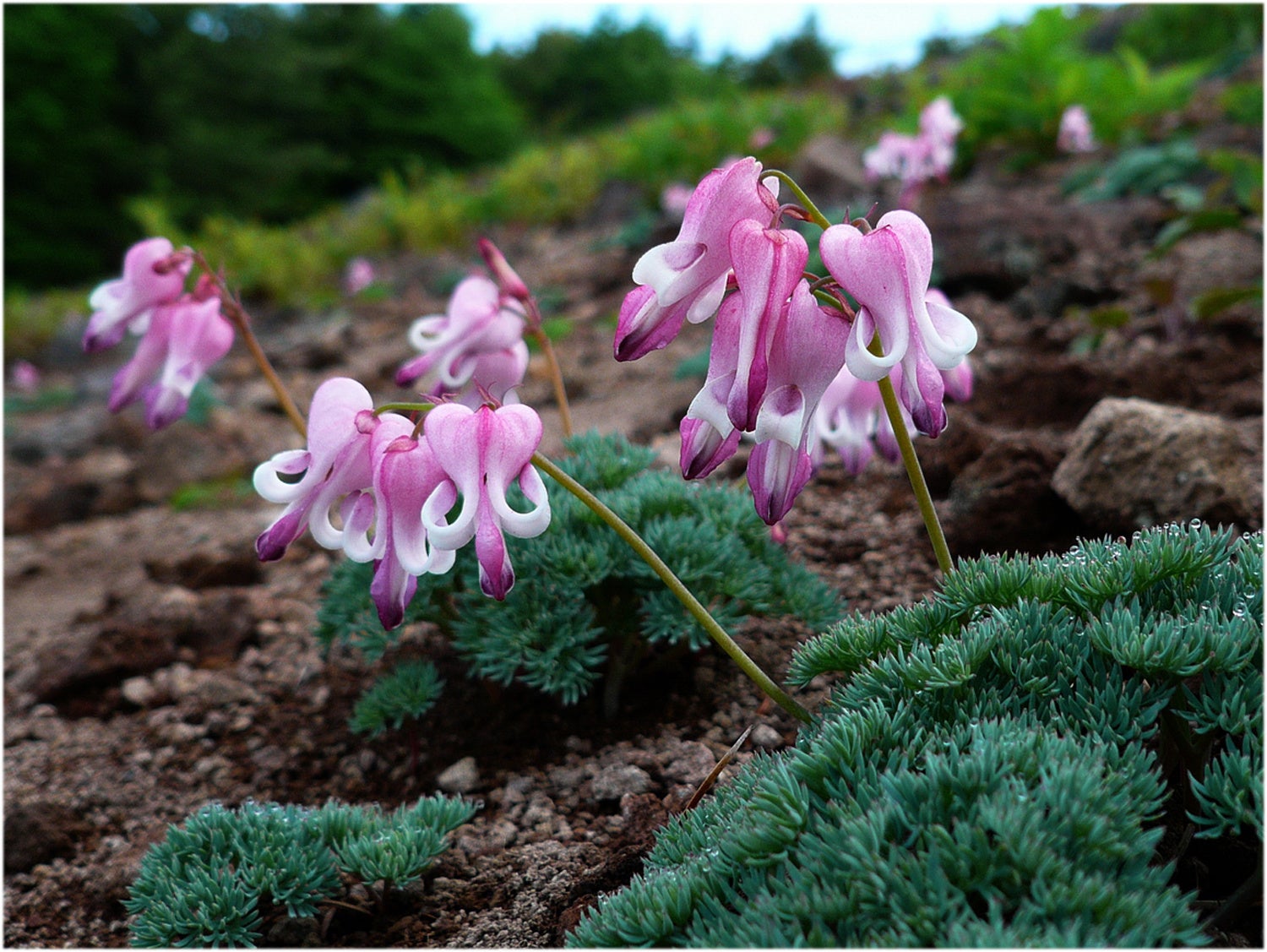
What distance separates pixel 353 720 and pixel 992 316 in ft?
13.2

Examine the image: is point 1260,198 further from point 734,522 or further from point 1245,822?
point 1245,822

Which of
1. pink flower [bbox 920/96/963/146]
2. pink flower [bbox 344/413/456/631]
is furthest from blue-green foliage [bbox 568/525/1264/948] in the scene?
pink flower [bbox 920/96/963/146]

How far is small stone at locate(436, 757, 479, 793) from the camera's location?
8.09 ft

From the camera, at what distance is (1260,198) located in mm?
4668

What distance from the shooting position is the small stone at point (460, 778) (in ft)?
8.09

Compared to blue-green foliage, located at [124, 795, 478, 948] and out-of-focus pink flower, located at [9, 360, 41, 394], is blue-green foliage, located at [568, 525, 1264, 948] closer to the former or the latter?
blue-green foliage, located at [124, 795, 478, 948]

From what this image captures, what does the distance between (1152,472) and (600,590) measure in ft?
5.55

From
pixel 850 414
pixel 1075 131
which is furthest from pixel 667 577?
pixel 1075 131

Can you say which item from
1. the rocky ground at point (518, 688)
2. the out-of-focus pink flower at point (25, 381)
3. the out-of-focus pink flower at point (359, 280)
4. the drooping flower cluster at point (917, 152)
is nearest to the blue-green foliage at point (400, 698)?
the rocky ground at point (518, 688)

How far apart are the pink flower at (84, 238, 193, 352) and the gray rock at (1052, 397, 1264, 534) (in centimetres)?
278

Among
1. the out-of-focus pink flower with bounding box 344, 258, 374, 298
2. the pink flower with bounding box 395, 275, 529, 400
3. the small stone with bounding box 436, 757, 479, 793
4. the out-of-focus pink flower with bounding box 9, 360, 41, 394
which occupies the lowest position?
the small stone with bounding box 436, 757, 479, 793

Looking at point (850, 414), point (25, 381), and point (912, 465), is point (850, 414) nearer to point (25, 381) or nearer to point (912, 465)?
point (912, 465)

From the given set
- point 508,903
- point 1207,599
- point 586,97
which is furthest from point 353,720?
point 586,97

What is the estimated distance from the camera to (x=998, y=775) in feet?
4.21
